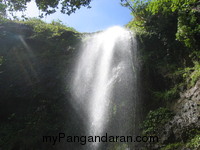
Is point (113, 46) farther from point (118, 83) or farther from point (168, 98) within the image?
point (168, 98)

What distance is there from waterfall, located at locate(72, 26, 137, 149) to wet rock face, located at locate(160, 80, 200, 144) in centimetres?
123

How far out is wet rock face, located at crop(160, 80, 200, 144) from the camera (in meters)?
4.71

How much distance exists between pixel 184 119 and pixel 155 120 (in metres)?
0.88

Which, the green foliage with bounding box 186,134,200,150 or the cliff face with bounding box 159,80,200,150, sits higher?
the cliff face with bounding box 159,80,200,150

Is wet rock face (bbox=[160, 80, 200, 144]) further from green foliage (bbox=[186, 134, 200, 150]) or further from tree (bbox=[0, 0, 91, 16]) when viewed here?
tree (bbox=[0, 0, 91, 16])

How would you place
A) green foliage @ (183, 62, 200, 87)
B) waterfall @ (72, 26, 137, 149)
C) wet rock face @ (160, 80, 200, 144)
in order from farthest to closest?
1. waterfall @ (72, 26, 137, 149)
2. green foliage @ (183, 62, 200, 87)
3. wet rock face @ (160, 80, 200, 144)

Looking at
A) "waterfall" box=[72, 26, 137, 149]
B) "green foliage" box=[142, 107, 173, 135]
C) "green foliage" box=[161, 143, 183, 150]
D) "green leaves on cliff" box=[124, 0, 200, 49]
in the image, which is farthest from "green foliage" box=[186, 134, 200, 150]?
"green leaves on cliff" box=[124, 0, 200, 49]

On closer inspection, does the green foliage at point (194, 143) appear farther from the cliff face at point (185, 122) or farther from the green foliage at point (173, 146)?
the green foliage at point (173, 146)

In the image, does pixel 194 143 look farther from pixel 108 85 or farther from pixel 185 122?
pixel 108 85

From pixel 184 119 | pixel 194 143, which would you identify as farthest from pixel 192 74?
pixel 194 143

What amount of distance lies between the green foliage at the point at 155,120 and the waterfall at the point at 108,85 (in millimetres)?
502

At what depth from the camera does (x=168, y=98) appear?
599 cm

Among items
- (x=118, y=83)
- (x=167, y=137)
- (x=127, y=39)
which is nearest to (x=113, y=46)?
(x=127, y=39)

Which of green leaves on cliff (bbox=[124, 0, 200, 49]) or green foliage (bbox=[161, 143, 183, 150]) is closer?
green foliage (bbox=[161, 143, 183, 150])
